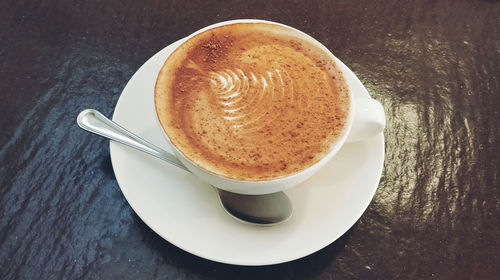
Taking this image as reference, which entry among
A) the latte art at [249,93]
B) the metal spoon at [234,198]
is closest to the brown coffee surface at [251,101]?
the latte art at [249,93]

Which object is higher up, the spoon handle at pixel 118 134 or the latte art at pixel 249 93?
the latte art at pixel 249 93

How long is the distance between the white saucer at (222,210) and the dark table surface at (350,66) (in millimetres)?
89

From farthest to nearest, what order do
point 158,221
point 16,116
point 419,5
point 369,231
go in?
1. point 419,5
2. point 16,116
3. point 369,231
4. point 158,221

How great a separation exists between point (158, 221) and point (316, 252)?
0.35 m

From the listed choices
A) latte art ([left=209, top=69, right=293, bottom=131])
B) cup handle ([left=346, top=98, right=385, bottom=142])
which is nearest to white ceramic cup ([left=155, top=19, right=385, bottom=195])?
cup handle ([left=346, top=98, right=385, bottom=142])

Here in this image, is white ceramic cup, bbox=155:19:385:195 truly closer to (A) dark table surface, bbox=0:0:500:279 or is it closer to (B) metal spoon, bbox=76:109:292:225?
(B) metal spoon, bbox=76:109:292:225

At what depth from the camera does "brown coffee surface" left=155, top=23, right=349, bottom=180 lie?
35.0 inches

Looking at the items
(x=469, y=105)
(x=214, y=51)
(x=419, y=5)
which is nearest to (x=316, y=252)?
(x=214, y=51)

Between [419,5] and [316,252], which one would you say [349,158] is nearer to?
[316,252]

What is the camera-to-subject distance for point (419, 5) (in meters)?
1.46

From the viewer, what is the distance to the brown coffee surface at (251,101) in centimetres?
89

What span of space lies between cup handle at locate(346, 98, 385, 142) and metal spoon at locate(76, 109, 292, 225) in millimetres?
220

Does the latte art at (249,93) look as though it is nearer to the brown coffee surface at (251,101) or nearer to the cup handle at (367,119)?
the brown coffee surface at (251,101)

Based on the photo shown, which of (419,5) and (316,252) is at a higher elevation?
(419,5)
